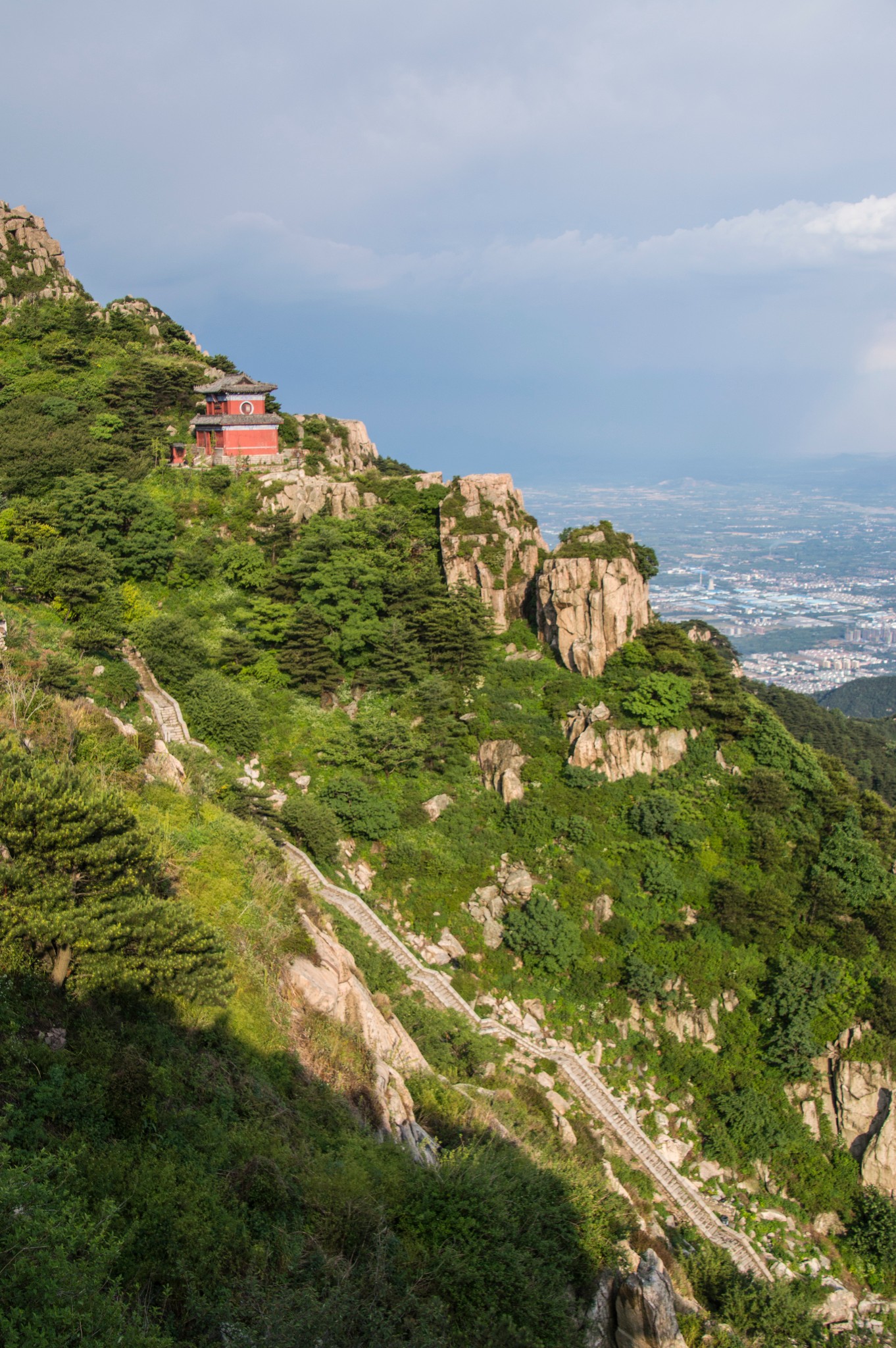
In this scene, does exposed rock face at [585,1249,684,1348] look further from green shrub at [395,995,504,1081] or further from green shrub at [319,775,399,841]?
green shrub at [319,775,399,841]

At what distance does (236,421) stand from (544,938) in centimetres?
2604

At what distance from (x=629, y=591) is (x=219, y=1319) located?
24.4 metres

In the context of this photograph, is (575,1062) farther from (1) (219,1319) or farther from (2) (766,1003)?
(1) (219,1319)

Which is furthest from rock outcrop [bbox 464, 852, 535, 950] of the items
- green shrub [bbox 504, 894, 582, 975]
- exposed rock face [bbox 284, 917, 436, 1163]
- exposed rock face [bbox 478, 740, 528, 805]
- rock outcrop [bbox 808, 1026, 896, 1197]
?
rock outcrop [bbox 808, 1026, 896, 1197]

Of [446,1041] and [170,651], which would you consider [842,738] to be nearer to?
[446,1041]

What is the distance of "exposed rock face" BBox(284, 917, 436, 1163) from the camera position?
1364 centimetres

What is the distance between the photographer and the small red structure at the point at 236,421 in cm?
3531

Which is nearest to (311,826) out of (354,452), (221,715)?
(221,715)

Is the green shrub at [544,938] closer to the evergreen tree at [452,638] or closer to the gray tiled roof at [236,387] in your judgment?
the evergreen tree at [452,638]

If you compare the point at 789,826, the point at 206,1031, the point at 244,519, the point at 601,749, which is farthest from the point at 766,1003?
the point at 244,519

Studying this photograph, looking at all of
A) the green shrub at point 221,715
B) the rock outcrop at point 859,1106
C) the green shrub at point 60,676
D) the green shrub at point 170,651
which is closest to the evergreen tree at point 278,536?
the green shrub at point 170,651

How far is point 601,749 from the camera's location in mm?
25391

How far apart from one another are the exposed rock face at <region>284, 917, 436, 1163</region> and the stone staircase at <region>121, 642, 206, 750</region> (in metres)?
8.30

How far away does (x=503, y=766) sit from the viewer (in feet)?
84.1
